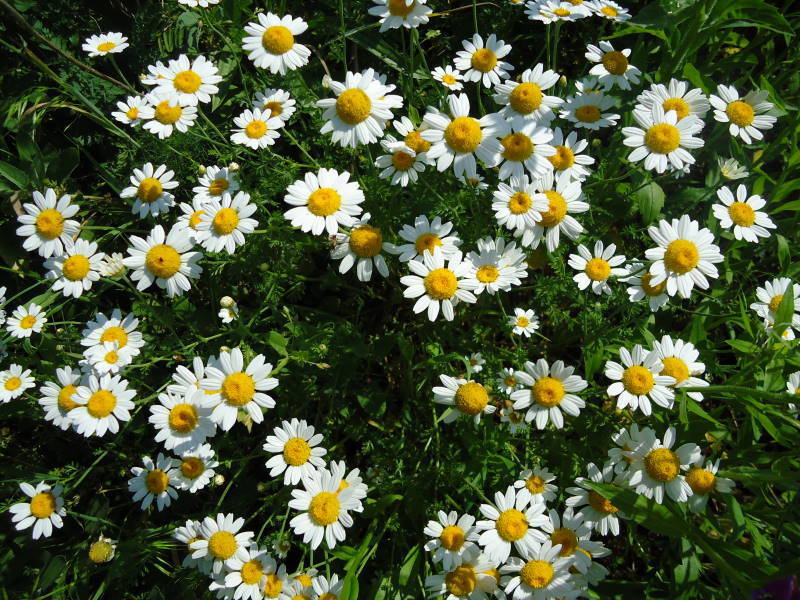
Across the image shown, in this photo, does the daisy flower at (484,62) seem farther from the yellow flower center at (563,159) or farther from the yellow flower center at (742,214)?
the yellow flower center at (742,214)

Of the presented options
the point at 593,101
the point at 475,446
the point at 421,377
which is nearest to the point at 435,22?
the point at 593,101

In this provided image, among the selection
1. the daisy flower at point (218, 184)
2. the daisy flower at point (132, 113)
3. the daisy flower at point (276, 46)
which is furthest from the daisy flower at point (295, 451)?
the daisy flower at point (132, 113)

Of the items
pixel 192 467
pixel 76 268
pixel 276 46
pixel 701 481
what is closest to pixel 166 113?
pixel 276 46

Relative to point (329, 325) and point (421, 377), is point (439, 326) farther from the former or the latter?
point (329, 325)

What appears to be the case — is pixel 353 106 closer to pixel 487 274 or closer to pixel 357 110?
pixel 357 110

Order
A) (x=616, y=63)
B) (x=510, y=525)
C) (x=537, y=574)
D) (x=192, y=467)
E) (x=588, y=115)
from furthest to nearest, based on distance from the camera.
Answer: (x=616, y=63)
(x=588, y=115)
(x=192, y=467)
(x=510, y=525)
(x=537, y=574)

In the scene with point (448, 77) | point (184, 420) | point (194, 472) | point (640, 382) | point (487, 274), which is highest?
point (448, 77)

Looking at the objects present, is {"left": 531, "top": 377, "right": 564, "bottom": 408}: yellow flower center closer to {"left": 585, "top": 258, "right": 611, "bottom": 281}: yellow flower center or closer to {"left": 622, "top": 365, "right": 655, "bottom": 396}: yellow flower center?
{"left": 622, "top": 365, "right": 655, "bottom": 396}: yellow flower center
